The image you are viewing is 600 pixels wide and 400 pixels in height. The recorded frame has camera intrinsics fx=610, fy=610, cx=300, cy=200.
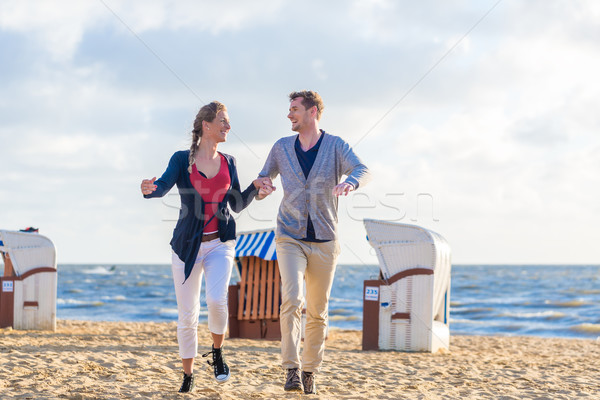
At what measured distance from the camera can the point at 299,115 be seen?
4.43 metres

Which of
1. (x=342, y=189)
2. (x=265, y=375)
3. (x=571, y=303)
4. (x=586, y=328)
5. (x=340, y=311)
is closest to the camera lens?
(x=342, y=189)

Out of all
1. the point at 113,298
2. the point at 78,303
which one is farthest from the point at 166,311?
the point at 113,298

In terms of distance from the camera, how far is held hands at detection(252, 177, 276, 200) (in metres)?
4.26

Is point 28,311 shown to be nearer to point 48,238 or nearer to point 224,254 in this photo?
point 48,238

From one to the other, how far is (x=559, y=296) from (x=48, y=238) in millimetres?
23816

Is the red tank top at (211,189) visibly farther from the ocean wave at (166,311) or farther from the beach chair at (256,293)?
the ocean wave at (166,311)

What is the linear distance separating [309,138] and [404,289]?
3944 millimetres

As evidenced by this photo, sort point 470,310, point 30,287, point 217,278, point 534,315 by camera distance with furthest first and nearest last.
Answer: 1. point 470,310
2. point 534,315
3. point 30,287
4. point 217,278

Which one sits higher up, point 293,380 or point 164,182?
point 164,182

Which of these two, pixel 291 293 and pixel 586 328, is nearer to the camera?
pixel 291 293

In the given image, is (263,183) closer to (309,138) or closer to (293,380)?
(309,138)

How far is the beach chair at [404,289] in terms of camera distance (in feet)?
25.5

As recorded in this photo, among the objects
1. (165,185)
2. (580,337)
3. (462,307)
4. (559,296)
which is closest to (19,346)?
(165,185)

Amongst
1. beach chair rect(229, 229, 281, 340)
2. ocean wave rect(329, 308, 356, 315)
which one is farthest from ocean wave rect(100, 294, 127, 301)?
beach chair rect(229, 229, 281, 340)
